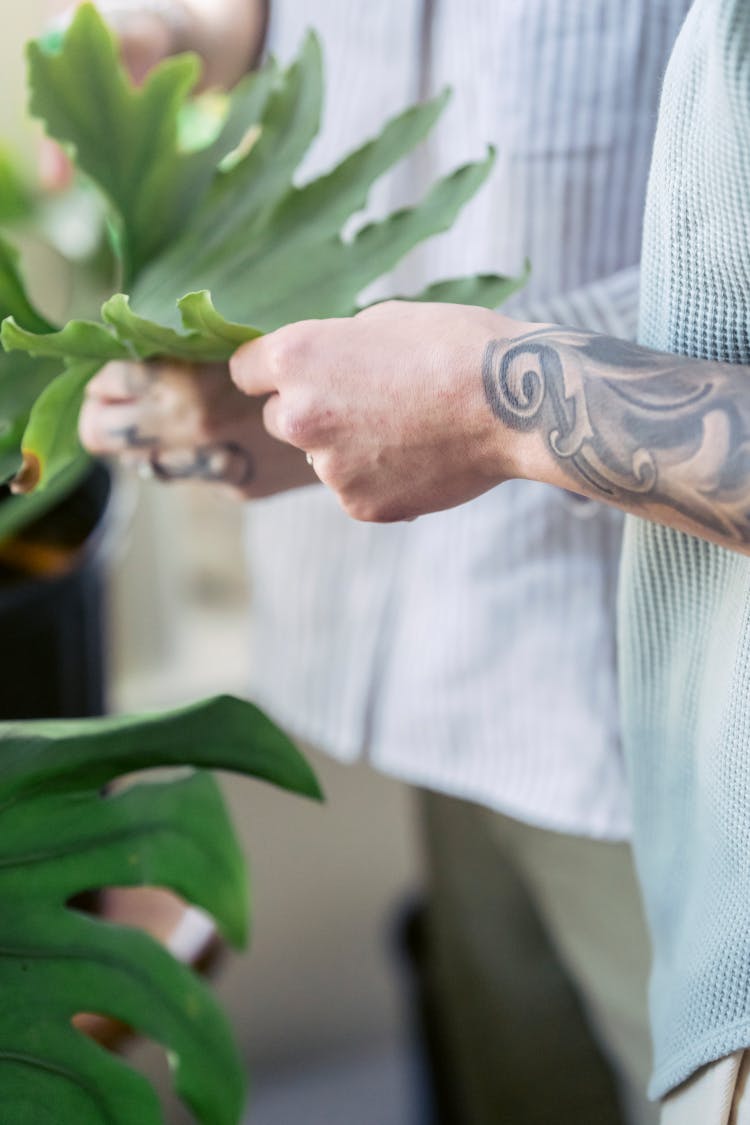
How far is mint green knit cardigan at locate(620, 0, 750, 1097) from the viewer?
1.40 feet

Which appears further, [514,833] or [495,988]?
[495,988]

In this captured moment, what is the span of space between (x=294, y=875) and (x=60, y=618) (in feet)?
2.23

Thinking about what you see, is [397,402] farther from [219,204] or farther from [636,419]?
[219,204]

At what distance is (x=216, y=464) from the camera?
646 millimetres

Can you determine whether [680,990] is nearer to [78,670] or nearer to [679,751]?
[679,751]

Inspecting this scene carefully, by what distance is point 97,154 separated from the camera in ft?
1.94

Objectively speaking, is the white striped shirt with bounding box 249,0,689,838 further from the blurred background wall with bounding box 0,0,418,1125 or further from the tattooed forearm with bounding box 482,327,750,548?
the blurred background wall with bounding box 0,0,418,1125

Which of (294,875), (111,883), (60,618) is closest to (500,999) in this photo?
(294,875)

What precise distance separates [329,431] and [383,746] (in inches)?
14.2

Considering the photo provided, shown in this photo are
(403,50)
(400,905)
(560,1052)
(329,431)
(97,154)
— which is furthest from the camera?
(400,905)

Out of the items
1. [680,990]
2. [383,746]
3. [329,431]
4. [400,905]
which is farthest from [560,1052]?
[329,431]

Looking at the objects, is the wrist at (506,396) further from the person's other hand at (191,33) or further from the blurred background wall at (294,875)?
the blurred background wall at (294,875)

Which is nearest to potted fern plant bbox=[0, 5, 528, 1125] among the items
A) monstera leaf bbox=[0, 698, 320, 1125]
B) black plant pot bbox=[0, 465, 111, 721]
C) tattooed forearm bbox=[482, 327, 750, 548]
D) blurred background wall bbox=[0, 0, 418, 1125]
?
monstera leaf bbox=[0, 698, 320, 1125]

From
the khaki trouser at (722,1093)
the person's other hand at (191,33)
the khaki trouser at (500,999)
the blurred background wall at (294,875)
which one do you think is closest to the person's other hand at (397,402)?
Answer: the khaki trouser at (722,1093)
